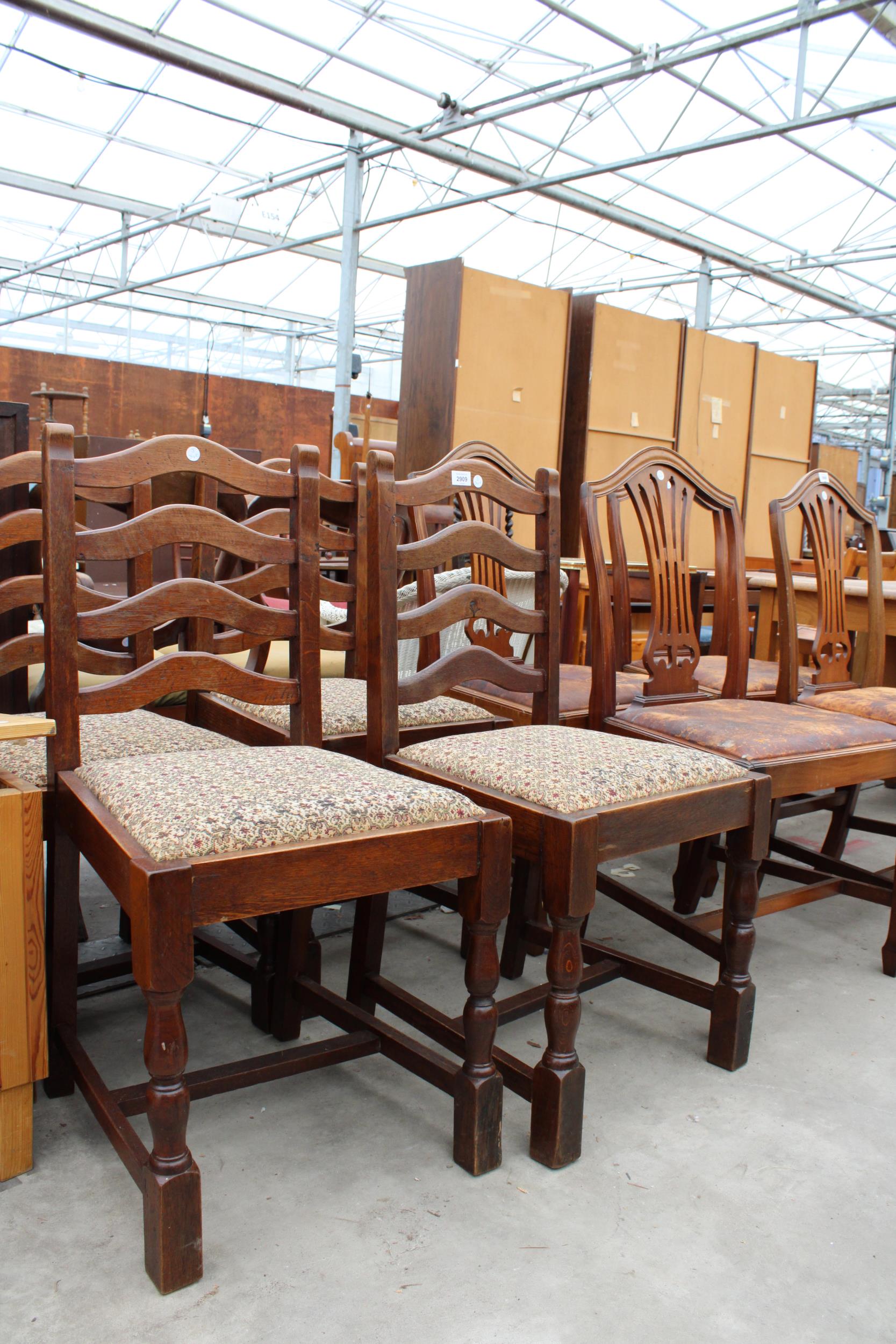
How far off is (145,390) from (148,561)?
32.8 feet

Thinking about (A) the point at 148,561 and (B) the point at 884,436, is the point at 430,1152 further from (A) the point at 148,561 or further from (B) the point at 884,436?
(B) the point at 884,436

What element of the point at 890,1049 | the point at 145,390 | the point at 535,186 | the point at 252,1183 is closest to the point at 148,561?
the point at 252,1183

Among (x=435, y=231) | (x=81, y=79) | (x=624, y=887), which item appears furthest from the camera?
(x=435, y=231)

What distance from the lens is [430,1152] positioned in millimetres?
1379

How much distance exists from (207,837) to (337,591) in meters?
0.87

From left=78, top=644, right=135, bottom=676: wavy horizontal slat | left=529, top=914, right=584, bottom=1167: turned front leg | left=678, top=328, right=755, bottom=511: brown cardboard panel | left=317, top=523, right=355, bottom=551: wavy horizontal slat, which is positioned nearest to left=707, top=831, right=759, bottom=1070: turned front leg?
left=529, top=914, right=584, bottom=1167: turned front leg

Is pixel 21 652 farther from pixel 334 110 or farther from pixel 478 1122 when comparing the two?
pixel 334 110

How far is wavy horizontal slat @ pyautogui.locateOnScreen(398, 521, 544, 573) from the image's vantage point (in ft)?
5.24

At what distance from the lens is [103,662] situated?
1.50 m

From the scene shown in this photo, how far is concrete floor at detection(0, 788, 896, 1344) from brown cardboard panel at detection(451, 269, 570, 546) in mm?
4192

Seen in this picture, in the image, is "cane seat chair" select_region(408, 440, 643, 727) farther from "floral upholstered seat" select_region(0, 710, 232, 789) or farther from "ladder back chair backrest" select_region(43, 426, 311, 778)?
"floral upholstered seat" select_region(0, 710, 232, 789)

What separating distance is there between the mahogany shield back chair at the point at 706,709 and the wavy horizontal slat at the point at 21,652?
0.96 metres

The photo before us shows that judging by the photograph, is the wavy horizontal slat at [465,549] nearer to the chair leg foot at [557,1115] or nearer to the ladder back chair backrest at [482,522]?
the ladder back chair backrest at [482,522]

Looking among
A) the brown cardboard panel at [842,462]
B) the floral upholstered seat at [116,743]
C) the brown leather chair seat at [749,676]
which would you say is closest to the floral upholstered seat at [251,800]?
the floral upholstered seat at [116,743]
